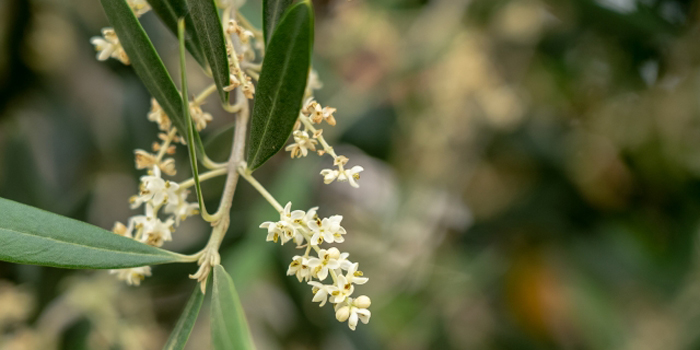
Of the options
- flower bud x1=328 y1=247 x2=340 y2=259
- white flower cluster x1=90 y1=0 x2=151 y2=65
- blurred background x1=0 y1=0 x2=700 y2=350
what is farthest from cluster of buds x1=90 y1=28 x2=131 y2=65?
blurred background x1=0 y1=0 x2=700 y2=350

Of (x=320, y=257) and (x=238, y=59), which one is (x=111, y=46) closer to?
(x=238, y=59)

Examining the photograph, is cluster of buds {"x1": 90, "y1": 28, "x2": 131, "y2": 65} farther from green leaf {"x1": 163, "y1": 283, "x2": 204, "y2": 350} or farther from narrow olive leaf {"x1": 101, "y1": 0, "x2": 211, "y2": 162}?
green leaf {"x1": 163, "y1": 283, "x2": 204, "y2": 350}

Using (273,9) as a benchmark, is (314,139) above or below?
below

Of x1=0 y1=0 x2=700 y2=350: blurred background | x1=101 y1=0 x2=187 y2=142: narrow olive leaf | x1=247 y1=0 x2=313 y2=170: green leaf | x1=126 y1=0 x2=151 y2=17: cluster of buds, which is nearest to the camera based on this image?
x1=247 y1=0 x2=313 y2=170: green leaf

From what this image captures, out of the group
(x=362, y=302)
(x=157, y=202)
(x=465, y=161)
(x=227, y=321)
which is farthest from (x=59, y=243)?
(x=465, y=161)

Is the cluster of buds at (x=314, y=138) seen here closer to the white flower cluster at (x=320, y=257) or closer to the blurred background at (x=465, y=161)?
the white flower cluster at (x=320, y=257)

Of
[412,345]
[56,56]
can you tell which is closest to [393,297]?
[412,345]
